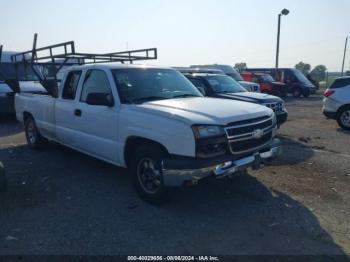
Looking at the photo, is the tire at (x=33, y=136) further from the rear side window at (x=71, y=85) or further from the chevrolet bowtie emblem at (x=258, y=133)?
the chevrolet bowtie emblem at (x=258, y=133)

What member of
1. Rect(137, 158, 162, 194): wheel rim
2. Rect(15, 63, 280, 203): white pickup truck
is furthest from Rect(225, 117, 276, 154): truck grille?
Rect(137, 158, 162, 194): wheel rim

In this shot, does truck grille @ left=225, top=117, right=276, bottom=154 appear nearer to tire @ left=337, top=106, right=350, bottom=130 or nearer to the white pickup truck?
the white pickup truck

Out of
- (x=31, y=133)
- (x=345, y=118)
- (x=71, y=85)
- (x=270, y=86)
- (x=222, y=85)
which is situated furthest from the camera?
(x=270, y=86)

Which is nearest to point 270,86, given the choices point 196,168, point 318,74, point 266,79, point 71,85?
point 266,79

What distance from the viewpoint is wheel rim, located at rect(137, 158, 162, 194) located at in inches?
182

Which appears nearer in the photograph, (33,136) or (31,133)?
(33,136)

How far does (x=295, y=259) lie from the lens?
3.45 m

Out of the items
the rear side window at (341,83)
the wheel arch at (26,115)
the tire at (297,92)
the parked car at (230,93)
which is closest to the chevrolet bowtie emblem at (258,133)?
the parked car at (230,93)

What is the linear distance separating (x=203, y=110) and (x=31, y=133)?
5.18 meters

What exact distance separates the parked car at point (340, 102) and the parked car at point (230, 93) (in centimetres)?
236

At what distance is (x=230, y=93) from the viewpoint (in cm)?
960

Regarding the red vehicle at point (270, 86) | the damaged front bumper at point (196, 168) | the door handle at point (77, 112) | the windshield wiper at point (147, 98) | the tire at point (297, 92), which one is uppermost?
the windshield wiper at point (147, 98)

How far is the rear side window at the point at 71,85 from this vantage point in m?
6.16

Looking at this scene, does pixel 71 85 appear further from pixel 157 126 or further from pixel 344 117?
pixel 344 117
